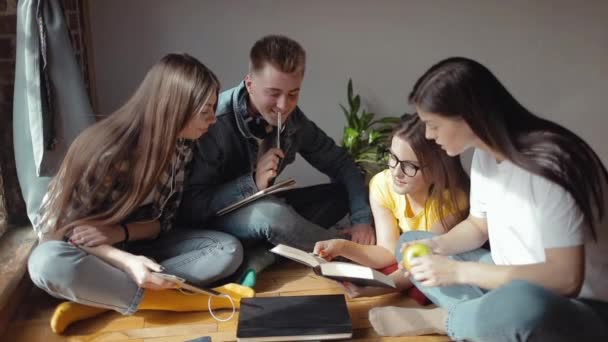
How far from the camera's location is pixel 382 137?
7.89 feet

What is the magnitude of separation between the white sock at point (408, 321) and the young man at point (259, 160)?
1.19 ft

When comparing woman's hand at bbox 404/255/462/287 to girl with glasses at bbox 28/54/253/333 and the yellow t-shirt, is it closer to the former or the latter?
the yellow t-shirt

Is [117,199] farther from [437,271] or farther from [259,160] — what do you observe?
[437,271]

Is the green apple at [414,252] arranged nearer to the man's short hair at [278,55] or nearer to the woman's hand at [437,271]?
the woman's hand at [437,271]

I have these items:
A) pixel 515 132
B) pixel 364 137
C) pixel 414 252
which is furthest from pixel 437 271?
pixel 364 137

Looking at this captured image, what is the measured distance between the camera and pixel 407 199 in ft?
5.98

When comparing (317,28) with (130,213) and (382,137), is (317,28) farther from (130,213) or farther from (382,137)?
(130,213)

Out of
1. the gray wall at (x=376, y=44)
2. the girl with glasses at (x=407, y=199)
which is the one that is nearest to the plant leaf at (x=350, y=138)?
the gray wall at (x=376, y=44)

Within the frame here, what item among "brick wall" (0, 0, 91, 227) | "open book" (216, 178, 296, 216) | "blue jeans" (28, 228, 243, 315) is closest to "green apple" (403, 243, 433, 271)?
"open book" (216, 178, 296, 216)

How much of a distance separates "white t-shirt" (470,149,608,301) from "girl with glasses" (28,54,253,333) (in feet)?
2.33

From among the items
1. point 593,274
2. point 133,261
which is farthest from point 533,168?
point 133,261

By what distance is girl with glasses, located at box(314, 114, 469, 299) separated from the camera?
1.71 metres

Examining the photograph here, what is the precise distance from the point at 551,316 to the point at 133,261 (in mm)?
1020

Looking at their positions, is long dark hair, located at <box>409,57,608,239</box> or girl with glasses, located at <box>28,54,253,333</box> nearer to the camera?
long dark hair, located at <box>409,57,608,239</box>
